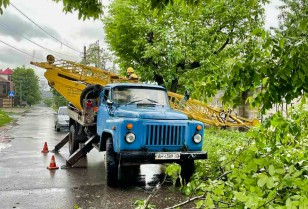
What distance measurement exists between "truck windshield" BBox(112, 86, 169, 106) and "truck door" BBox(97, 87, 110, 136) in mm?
312

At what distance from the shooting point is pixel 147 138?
7.02m

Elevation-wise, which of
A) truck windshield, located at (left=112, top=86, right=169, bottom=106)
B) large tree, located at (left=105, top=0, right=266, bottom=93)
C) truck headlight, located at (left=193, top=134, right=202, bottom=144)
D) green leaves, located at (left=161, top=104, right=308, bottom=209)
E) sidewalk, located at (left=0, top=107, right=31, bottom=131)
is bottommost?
sidewalk, located at (left=0, top=107, right=31, bottom=131)

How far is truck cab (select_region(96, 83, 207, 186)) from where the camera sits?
6.89 meters

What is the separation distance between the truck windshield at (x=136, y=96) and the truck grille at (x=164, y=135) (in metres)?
1.20

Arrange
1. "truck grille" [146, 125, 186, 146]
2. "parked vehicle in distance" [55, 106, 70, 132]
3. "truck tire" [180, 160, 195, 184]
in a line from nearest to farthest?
"truck grille" [146, 125, 186, 146]
"truck tire" [180, 160, 195, 184]
"parked vehicle in distance" [55, 106, 70, 132]

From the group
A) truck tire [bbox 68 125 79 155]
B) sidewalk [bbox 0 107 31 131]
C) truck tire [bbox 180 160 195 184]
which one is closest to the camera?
truck tire [bbox 180 160 195 184]

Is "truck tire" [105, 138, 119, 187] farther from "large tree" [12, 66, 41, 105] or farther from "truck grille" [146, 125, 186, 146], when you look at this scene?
"large tree" [12, 66, 41, 105]

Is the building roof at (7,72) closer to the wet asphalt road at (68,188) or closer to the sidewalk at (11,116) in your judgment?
the sidewalk at (11,116)

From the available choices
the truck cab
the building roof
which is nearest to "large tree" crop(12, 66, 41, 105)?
the building roof

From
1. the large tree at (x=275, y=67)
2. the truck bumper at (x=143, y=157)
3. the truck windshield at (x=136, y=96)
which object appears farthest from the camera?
the truck windshield at (x=136, y=96)

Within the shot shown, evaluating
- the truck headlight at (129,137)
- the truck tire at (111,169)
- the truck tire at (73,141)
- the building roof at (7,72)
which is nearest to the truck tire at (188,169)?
the truck headlight at (129,137)

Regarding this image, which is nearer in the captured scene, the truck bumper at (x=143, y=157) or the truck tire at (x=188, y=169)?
the truck bumper at (x=143, y=157)

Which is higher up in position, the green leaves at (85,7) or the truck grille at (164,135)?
the green leaves at (85,7)

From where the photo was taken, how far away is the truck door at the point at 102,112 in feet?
27.2
